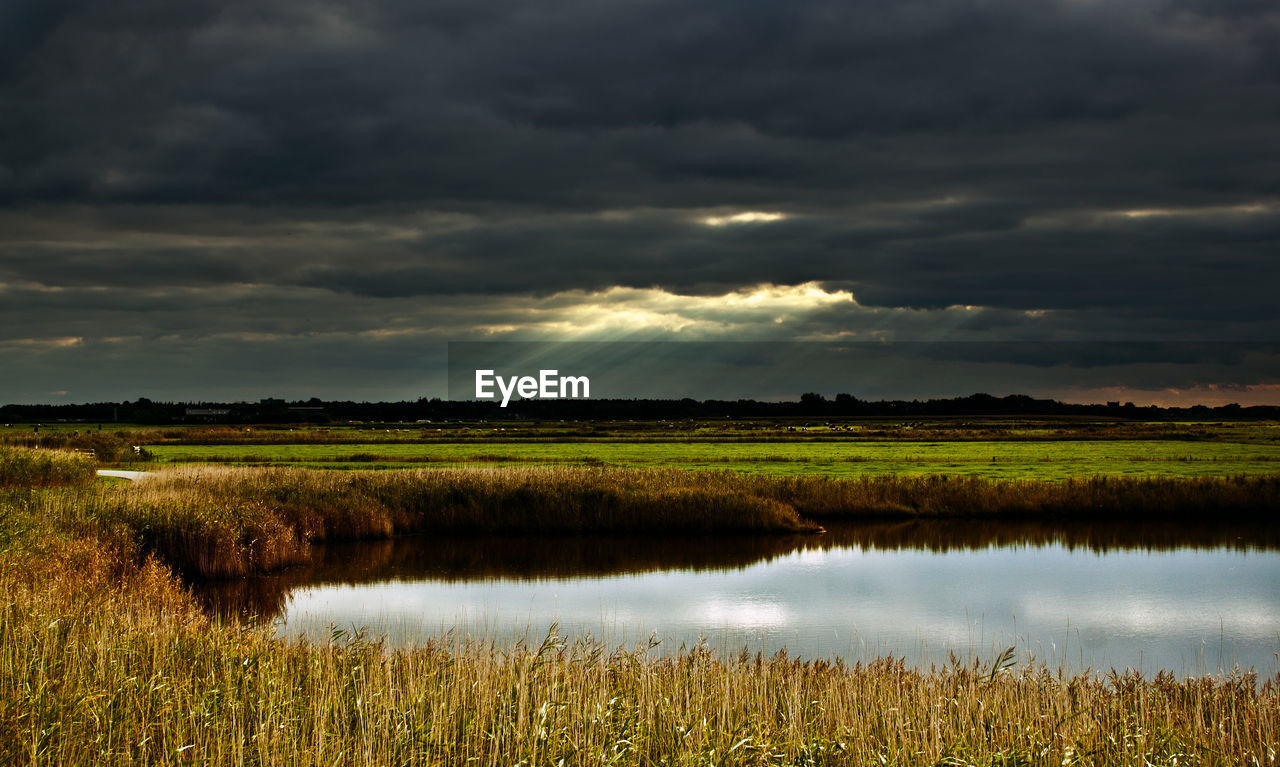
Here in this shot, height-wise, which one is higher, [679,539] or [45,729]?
[45,729]

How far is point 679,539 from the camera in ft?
105

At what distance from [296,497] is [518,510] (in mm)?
7796

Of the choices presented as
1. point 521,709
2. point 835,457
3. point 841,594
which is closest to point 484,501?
point 841,594

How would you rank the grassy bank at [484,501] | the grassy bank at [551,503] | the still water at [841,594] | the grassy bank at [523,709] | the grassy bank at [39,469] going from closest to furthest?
the grassy bank at [523,709] → the still water at [841,594] → the grassy bank at [551,503] → the grassy bank at [39,469] → the grassy bank at [484,501]

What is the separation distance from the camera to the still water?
18.0 m

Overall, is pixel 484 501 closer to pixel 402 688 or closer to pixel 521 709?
pixel 402 688

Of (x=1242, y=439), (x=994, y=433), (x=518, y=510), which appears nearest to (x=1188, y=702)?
(x=518, y=510)

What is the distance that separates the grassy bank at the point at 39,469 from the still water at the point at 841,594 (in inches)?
408

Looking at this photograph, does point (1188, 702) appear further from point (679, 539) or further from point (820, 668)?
point (679, 539)

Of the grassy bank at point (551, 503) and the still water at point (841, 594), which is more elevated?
the grassy bank at point (551, 503)

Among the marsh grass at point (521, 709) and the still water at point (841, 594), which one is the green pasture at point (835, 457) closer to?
the still water at point (841, 594)

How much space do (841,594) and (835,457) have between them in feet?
138

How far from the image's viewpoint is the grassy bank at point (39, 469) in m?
29.8

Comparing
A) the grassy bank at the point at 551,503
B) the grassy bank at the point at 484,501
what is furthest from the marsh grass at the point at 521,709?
the grassy bank at the point at 484,501
